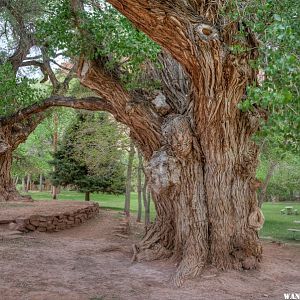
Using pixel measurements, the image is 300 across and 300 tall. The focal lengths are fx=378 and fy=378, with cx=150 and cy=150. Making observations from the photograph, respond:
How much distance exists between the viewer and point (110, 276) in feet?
19.9

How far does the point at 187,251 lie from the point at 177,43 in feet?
11.0

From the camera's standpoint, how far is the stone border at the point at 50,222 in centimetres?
945

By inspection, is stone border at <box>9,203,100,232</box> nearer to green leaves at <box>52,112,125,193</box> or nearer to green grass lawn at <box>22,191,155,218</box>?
green leaves at <box>52,112,125,193</box>

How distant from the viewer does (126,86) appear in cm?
709

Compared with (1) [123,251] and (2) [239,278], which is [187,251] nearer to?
(2) [239,278]

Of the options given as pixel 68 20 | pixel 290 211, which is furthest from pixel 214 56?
pixel 290 211

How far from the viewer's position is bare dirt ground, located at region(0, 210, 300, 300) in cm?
523

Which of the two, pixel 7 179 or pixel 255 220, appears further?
pixel 7 179

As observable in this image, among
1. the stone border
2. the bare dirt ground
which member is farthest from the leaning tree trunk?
the bare dirt ground

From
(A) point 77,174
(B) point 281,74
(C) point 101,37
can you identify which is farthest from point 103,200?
(B) point 281,74

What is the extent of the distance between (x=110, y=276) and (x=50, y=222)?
4482 millimetres

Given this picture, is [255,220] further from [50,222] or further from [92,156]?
[92,156]

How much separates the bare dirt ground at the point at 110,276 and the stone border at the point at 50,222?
0.88 meters

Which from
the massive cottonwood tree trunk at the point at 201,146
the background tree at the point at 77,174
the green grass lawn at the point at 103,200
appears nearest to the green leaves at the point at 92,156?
the background tree at the point at 77,174
